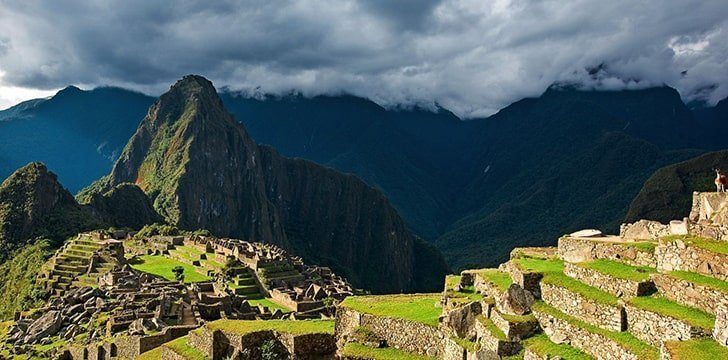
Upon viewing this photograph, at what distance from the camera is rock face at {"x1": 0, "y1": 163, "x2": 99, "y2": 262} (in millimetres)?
97125

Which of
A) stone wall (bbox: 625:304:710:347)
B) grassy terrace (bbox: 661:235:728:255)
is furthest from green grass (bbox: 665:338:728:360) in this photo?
grassy terrace (bbox: 661:235:728:255)

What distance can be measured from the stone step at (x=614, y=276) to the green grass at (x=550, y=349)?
1488mm

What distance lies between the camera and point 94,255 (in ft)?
193

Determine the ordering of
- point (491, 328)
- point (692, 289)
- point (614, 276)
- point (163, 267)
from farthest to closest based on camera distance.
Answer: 1. point (163, 267)
2. point (491, 328)
3. point (614, 276)
4. point (692, 289)

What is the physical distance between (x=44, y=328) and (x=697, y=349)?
3173 centimetres

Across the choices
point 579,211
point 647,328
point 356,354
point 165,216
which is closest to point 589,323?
point 647,328

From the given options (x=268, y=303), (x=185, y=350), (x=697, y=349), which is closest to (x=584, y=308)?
(x=697, y=349)

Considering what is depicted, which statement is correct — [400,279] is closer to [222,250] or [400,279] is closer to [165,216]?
[165,216]

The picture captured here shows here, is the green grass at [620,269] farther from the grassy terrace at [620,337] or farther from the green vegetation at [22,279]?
the green vegetation at [22,279]

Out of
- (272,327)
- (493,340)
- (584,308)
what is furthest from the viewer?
(272,327)

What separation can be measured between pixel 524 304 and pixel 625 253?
254 centimetres

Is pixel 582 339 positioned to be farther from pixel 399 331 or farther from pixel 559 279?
pixel 399 331

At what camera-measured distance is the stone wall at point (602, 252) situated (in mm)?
13594

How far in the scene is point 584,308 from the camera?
42.2 ft
